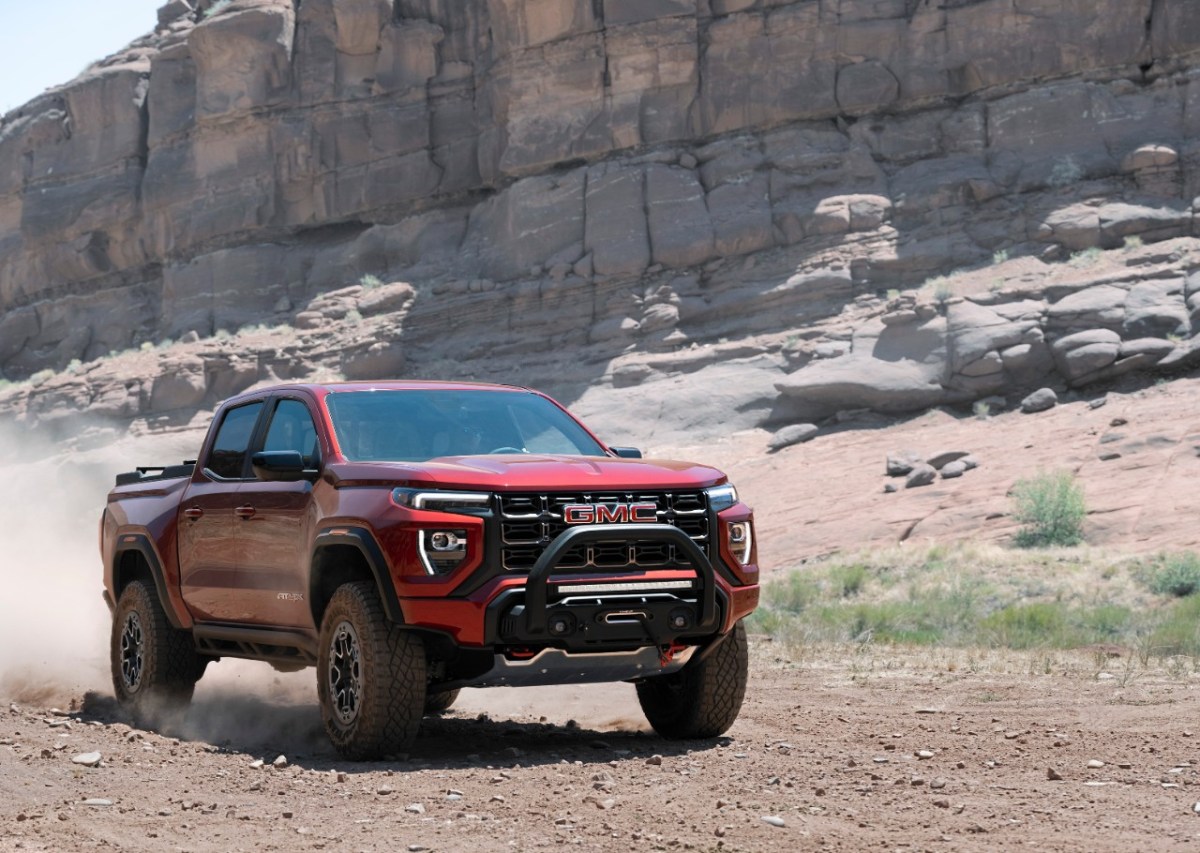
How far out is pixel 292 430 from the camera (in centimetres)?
934

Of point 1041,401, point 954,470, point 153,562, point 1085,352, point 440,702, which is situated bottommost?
point 440,702

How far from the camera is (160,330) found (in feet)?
163

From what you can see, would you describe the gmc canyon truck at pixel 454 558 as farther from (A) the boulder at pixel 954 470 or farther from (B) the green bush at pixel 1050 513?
(A) the boulder at pixel 954 470

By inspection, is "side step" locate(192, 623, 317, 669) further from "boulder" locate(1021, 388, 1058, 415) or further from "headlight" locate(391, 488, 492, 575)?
"boulder" locate(1021, 388, 1058, 415)

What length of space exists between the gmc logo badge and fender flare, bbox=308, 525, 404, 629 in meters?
0.92

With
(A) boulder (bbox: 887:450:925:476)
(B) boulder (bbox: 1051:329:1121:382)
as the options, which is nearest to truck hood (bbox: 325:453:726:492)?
(A) boulder (bbox: 887:450:925:476)

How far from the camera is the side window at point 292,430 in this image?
360 inches

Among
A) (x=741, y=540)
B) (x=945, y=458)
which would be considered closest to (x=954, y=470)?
(x=945, y=458)

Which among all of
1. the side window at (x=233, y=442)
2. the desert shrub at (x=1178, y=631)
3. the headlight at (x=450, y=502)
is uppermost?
the side window at (x=233, y=442)

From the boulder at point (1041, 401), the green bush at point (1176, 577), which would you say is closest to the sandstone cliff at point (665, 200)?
the boulder at point (1041, 401)

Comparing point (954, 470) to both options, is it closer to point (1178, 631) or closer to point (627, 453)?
point (1178, 631)

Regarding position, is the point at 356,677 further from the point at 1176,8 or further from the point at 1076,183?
the point at 1176,8

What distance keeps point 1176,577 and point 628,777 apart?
543 inches

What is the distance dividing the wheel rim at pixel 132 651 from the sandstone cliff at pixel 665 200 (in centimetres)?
2573
